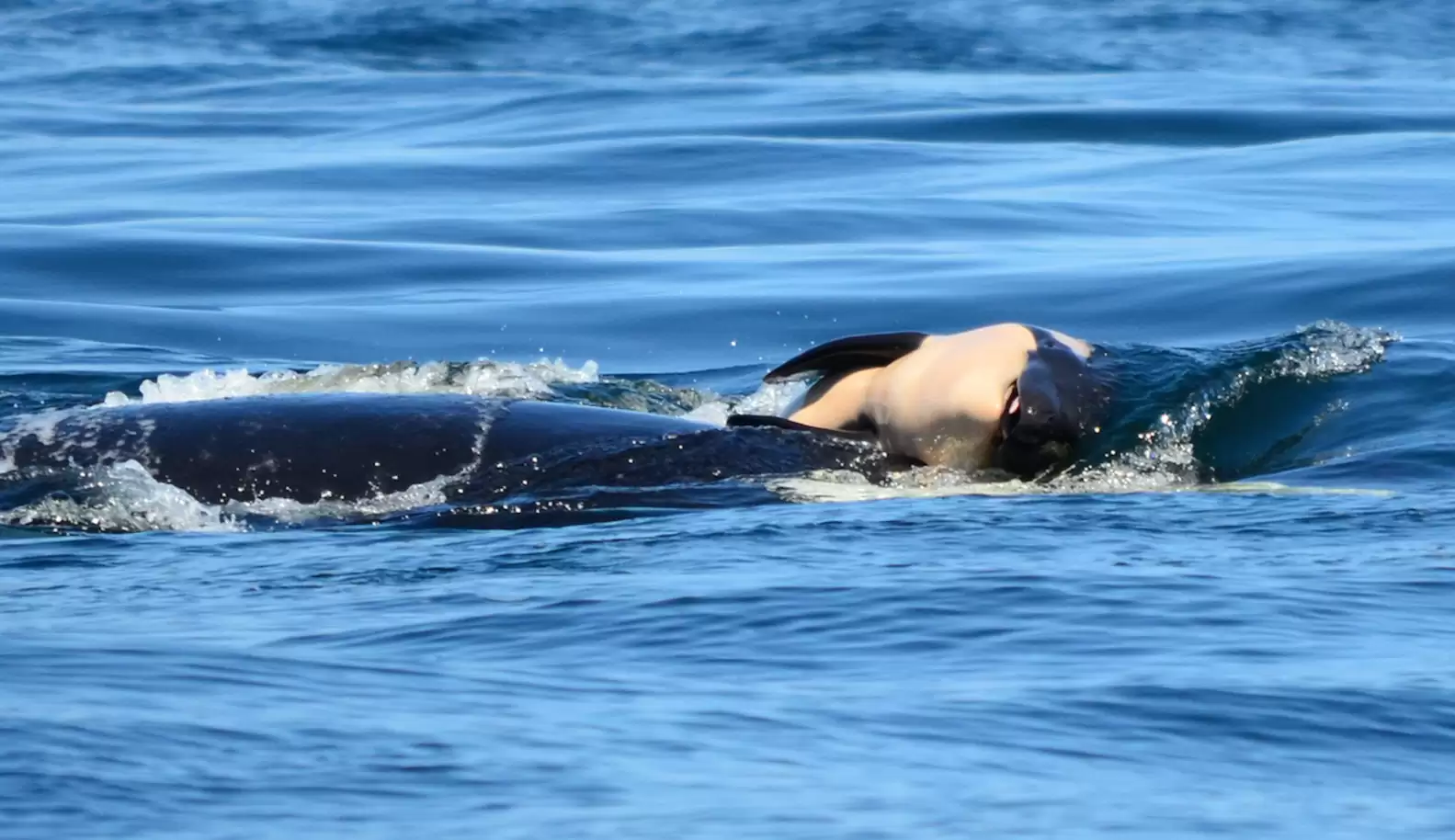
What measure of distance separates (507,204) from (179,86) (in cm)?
1304

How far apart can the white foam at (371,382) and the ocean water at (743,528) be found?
34 mm

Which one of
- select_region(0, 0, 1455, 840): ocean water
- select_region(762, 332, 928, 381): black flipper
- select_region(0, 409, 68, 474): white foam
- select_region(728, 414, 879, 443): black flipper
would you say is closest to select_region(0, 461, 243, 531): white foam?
select_region(0, 0, 1455, 840): ocean water

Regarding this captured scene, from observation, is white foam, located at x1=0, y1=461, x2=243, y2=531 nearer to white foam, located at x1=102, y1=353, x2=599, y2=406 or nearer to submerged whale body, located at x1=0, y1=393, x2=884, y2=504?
submerged whale body, located at x1=0, y1=393, x2=884, y2=504

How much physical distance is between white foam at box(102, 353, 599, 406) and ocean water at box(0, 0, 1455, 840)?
3 cm

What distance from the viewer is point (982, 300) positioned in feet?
46.0

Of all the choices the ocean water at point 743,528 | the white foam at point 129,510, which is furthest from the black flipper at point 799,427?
the white foam at point 129,510

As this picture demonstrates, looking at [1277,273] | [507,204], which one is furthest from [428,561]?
[507,204]

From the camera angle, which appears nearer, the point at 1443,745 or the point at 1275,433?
the point at 1443,745

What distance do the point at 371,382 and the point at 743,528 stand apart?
2.91m

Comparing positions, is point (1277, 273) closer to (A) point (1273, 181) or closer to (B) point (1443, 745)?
(A) point (1273, 181)

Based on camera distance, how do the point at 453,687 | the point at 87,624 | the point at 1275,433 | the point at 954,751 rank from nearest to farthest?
the point at 954,751
the point at 453,687
the point at 87,624
the point at 1275,433

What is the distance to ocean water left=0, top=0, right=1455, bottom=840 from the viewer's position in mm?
4699

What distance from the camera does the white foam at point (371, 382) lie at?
949 cm

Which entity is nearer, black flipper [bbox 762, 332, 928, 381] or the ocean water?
the ocean water
